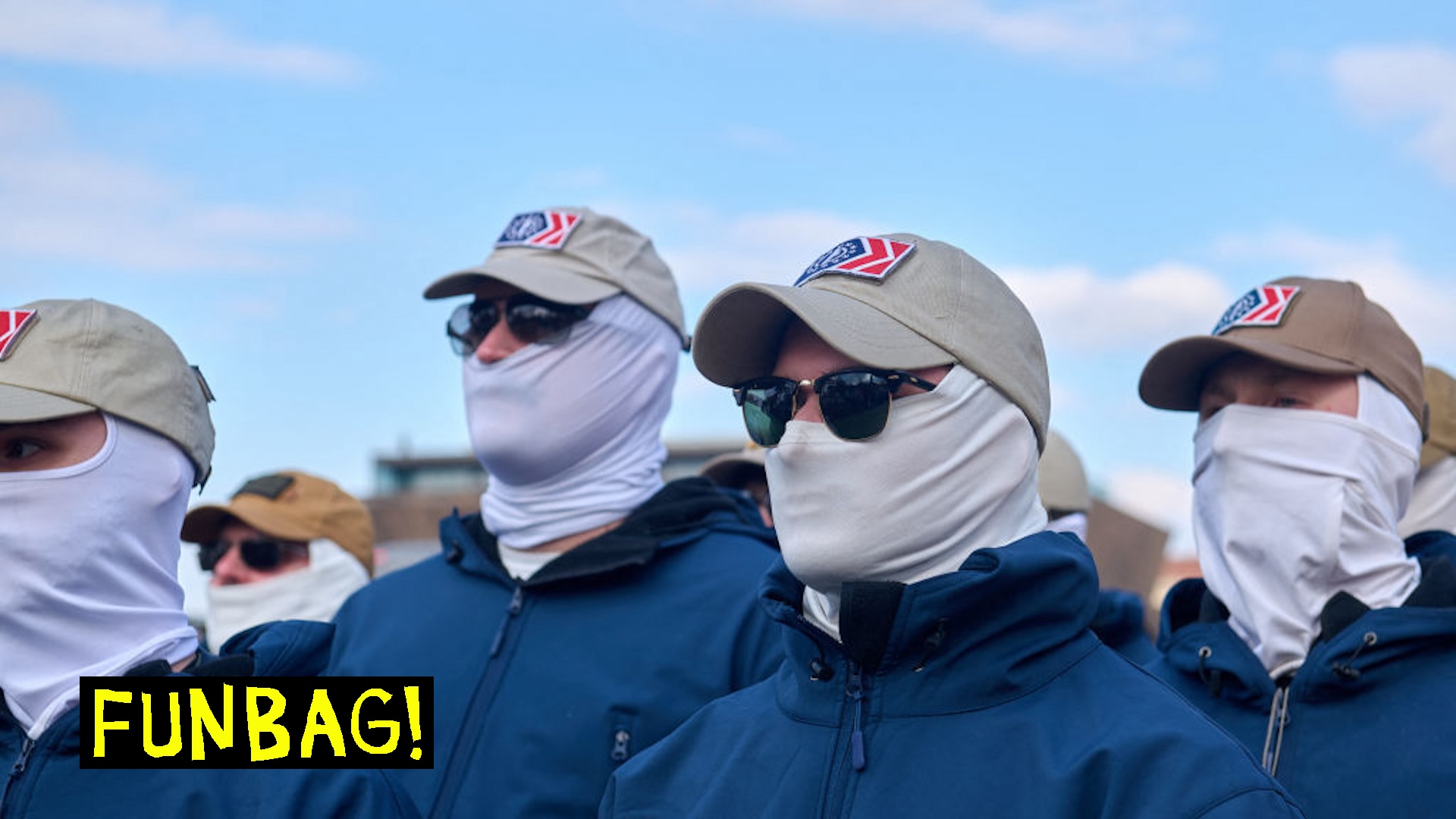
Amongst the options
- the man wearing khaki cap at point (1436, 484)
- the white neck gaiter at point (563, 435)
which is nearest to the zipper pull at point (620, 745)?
the white neck gaiter at point (563, 435)

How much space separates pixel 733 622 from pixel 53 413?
5.44 ft

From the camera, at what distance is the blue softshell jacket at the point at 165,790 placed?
3.29 meters

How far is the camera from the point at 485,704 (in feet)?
13.7

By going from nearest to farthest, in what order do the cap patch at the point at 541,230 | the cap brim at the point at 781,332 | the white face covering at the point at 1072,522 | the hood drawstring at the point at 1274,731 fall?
1. the cap brim at the point at 781,332
2. the hood drawstring at the point at 1274,731
3. the cap patch at the point at 541,230
4. the white face covering at the point at 1072,522

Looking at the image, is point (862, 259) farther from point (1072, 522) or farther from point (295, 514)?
point (295, 514)

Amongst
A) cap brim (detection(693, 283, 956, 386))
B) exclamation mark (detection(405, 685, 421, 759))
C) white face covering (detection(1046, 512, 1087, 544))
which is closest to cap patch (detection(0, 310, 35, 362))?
exclamation mark (detection(405, 685, 421, 759))

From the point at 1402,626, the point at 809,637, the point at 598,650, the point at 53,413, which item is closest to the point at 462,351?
the point at 598,650

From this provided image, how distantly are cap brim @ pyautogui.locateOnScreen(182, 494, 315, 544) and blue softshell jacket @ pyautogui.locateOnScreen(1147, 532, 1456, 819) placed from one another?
4.48m

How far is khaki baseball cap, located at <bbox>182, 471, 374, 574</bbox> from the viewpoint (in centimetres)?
754

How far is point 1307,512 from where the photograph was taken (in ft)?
14.3

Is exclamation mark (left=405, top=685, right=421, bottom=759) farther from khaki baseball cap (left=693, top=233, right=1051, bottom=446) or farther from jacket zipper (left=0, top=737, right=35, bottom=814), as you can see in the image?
khaki baseball cap (left=693, top=233, right=1051, bottom=446)

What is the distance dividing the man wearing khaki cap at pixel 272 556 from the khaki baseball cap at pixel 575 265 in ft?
9.90

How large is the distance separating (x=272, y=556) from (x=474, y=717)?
377 cm

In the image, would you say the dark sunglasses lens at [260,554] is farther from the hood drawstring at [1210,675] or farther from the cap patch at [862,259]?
the cap patch at [862,259]
